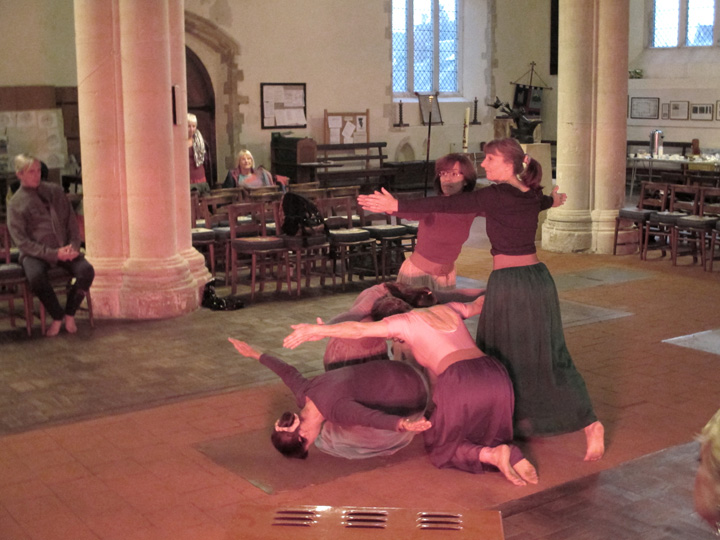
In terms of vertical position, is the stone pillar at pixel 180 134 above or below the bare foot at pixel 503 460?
above

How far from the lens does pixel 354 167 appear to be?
17250 mm

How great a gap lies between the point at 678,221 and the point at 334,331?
6939 millimetres

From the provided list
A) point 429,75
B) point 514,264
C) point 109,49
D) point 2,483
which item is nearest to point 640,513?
point 514,264

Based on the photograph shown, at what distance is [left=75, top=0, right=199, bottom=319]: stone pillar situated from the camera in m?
7.69

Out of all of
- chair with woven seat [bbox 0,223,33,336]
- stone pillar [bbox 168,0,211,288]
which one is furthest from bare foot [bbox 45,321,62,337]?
stone pillar [bbox 168,0,211,288]

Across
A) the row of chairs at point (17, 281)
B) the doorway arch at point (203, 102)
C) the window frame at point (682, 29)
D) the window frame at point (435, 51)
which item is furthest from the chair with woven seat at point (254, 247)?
the window frame at point (682, 29)

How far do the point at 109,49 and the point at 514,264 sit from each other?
178 inches

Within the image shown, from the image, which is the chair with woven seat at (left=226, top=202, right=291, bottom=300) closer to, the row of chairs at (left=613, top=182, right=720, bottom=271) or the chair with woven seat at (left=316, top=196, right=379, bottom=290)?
the chair with woven seat at (left=316, top=196, right=379, bottom=290)

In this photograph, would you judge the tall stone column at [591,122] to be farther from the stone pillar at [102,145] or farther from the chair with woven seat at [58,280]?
the chair with woven seat at [58,280]

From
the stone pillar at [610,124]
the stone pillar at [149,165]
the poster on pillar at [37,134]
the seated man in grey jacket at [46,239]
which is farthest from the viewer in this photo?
the poster on pillar at [37,134]

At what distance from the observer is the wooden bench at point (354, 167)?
16.1m

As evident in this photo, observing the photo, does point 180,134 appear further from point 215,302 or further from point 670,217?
point 670,217

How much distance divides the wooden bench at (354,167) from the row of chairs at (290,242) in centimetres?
597

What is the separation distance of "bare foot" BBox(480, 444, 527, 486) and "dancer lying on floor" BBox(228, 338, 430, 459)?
351 millimetres
